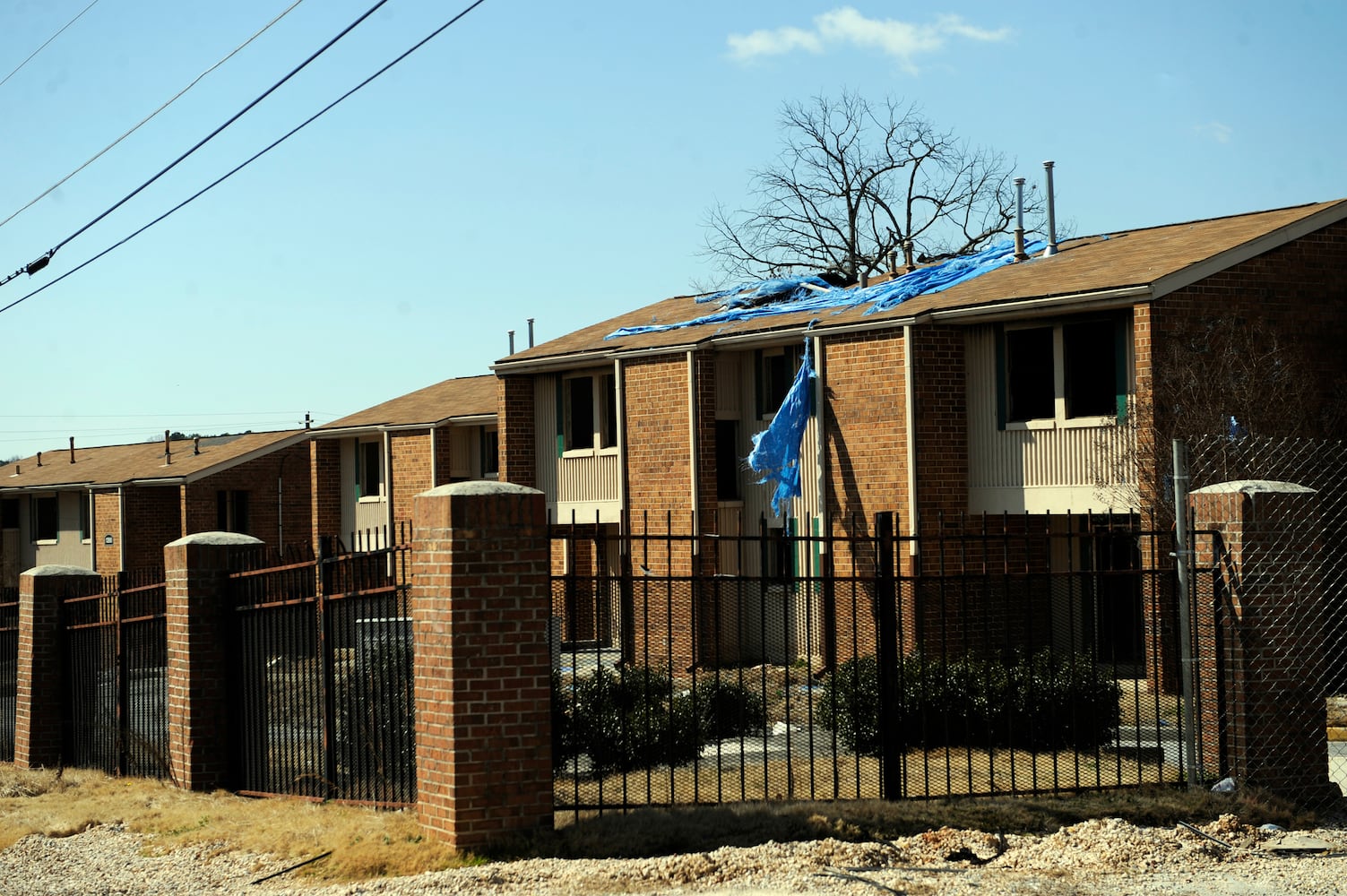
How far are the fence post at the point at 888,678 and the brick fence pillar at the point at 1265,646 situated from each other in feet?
7.19

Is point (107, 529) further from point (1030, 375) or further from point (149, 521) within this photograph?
point (1030, 375)

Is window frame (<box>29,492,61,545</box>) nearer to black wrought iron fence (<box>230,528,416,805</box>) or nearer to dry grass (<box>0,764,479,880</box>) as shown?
dry grass (<box>0,764,479,880</box>)

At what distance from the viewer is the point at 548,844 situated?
28.4ft

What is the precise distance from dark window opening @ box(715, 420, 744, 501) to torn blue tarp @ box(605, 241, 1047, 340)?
6.54 feet

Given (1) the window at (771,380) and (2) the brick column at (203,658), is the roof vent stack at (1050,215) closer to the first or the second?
(1) the window at (771,380)

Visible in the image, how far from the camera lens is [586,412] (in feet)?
93.5

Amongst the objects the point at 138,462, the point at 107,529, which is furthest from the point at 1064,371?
the point at 138,462

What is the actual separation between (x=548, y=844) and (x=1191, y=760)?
14.4ft

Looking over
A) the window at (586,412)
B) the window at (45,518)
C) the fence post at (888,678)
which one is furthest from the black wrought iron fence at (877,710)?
the window at (45,518)

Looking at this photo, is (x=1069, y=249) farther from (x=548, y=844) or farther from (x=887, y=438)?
(x=548, y=844)

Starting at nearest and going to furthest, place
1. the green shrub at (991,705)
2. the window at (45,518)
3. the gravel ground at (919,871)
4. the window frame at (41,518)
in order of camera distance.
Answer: the gravel ground at (919,871), the green shrub at (991,705), the window frame at (41,518), the window at (45,518)

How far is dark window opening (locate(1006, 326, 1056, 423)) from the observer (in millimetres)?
21062

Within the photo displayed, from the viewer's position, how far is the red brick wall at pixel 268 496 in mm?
40562

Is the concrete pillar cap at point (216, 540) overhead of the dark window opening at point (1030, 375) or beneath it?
beneath
